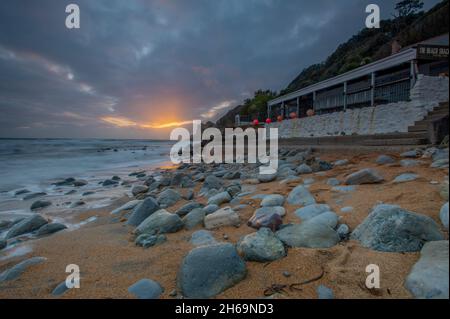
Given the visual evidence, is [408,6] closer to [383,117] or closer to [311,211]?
[383,117]

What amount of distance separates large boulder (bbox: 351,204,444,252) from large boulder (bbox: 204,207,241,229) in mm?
1347

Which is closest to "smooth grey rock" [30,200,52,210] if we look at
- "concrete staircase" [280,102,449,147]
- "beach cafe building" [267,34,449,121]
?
"concrete staircase" [280,102,449,147]

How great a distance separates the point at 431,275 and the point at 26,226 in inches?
193

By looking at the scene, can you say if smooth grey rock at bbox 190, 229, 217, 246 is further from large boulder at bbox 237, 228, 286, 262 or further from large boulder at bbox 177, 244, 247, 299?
large boulder at bbox 177, 244, 247, 299

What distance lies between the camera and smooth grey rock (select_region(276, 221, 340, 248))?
190 cm

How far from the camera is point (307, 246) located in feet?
6.18

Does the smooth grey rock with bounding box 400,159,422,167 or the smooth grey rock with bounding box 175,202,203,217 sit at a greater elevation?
the smooth grey rock with bounding box 400,159,422,167

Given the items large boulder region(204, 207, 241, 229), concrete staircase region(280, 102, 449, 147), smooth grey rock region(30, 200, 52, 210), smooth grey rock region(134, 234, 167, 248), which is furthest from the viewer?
concrete staircase region(280, 102, 449, 147)

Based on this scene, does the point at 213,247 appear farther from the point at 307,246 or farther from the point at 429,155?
the point at 429,155

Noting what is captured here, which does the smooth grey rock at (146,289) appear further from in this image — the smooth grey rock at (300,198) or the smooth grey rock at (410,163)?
the smooth grey rock at (410,163)

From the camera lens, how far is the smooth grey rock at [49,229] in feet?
11.0

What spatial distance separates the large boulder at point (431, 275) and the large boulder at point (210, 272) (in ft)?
3.33
